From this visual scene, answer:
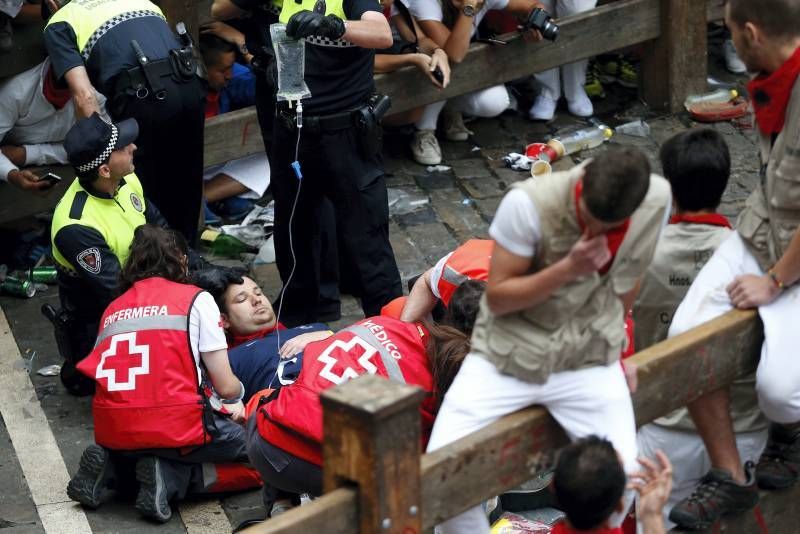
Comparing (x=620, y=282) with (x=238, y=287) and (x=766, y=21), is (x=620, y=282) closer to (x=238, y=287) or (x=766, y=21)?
(x=766, y=21)

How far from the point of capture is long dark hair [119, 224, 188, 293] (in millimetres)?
5484

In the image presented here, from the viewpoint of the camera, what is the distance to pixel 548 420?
373cm

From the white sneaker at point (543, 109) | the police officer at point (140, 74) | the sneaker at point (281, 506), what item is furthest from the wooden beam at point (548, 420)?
the white sneaker at point (543, 109)

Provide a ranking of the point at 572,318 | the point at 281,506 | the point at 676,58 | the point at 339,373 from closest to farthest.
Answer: the point at 572,318 < the point at 339,373 < the point at 281,506 < the point at 676,58

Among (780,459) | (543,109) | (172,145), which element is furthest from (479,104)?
(780,459)

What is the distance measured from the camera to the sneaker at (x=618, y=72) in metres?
9.38

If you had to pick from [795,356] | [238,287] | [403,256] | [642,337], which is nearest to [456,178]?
[403,256]

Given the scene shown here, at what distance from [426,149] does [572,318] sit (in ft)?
15.1

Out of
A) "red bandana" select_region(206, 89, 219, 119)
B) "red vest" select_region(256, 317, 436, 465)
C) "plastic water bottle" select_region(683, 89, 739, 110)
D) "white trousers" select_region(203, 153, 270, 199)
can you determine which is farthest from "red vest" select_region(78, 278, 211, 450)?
"plastic water bottle" select_region(683, 89, 739, 110)

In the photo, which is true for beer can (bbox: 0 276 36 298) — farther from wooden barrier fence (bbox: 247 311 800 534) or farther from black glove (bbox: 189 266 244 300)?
wooden barrier fence (bbox: 247 311 800 534)

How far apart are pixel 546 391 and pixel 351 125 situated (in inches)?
115

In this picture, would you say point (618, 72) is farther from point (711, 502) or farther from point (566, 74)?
point (711, 502)

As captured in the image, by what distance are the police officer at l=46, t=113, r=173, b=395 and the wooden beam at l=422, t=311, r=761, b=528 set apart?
262 cm

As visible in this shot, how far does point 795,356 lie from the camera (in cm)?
409
